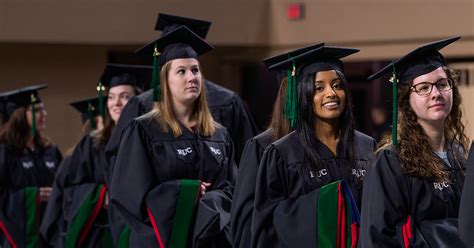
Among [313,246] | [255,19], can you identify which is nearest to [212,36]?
[255,19]

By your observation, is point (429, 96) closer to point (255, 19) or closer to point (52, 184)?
point (52, 184)

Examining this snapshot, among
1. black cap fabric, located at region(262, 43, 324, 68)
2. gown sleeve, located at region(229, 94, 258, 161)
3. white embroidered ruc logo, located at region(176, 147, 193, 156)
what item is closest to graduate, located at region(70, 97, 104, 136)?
gown sleeve, located at region(229, 94, 258, 161)

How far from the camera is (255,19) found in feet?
36.8

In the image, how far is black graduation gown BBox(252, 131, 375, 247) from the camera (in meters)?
4.84

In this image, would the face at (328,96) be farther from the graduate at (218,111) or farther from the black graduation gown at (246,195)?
the graduate at (218,111)

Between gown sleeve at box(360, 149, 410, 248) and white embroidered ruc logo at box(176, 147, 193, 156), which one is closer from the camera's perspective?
gown sleeve at box(360, 149, 410, 248)

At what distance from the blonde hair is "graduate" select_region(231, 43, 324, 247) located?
0.68m

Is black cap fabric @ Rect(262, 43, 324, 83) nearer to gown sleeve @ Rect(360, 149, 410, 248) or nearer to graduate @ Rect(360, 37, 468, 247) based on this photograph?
graduate @ Rect(360, 37, 468, 247)

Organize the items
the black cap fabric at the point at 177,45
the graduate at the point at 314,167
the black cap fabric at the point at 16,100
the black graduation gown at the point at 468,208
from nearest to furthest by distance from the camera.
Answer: the black graduation gown at the point at 468,208
the graduate at the point at 314,167
the black cap fabric at the point at 177,45
the black cap fabric at the point at 16,100

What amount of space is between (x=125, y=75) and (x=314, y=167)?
9.51 feet

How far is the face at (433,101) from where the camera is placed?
4496 millimetres

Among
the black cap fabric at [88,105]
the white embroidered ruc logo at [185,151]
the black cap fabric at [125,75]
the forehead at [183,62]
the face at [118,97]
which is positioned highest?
the forehead at [183,62]

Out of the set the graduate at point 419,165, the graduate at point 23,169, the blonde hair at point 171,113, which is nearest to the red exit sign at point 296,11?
the graduate at point 23,169

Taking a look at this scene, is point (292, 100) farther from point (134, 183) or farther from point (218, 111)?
point (218, 111)
